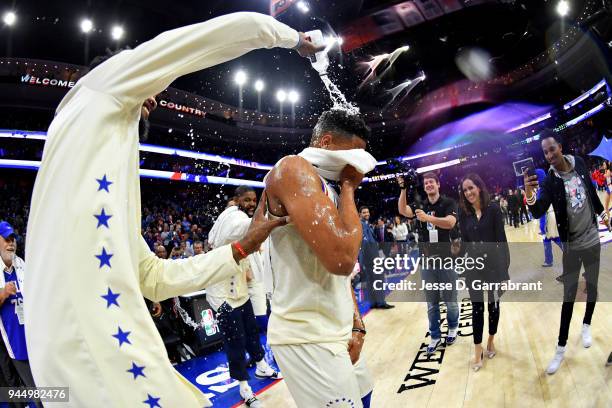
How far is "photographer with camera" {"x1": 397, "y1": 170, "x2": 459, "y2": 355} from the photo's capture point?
4.66m

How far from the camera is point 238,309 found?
4117mm

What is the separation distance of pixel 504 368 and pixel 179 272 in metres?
3.81

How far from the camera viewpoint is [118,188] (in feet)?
3.30

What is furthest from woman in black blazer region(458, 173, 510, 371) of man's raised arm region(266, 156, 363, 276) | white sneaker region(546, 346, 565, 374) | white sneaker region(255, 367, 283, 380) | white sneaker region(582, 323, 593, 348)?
man's raised arm region(266, 156, 363, 276)

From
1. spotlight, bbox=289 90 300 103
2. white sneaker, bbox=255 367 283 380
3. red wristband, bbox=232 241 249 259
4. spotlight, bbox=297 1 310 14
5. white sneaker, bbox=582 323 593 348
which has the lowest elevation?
white sneaker, bbox=255 367 283 380

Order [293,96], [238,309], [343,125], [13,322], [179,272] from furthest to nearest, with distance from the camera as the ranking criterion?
[293,96] → [238,309] → [13,322] → [343,125] → [179,272]

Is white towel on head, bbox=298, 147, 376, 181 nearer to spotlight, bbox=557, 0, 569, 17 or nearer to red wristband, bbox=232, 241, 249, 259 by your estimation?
red wristband, bbox=232, 241, 249, 259

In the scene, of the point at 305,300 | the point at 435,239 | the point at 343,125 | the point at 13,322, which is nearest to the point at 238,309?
the point at 13,322

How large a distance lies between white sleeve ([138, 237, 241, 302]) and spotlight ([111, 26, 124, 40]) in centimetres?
1704

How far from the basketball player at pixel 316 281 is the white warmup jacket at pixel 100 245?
1.77 ft

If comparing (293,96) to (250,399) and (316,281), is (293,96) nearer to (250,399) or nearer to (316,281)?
(250,399)

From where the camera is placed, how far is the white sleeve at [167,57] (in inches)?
39.6

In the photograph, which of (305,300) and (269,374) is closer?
(305,300)

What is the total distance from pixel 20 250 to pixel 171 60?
40.8 ft
